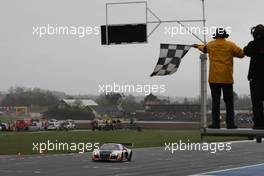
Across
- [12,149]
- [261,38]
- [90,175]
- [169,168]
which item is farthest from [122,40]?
[12,149]

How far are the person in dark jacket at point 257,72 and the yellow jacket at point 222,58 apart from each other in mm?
143

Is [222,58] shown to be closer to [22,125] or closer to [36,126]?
[22,125]

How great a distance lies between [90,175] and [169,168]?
25.4ft

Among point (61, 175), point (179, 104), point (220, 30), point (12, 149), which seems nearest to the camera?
point (220, 30)

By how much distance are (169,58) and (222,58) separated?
0.54 m

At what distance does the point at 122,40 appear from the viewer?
243 inches

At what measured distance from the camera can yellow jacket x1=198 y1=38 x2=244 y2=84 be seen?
6363mm

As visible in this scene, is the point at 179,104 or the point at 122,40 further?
the point at 179,104

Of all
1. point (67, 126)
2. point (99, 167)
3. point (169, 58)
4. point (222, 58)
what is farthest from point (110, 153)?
point (67, 126)

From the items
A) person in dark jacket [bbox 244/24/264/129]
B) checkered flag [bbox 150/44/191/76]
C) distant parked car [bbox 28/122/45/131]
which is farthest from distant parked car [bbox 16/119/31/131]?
person in dark jacket [bbox 244/24/264/129]

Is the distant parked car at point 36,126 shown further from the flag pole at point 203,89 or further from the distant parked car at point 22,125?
the flag pole at point 203,89

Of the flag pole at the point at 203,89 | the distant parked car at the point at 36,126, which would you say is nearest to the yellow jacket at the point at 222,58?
the flag pole at the point at 203,89

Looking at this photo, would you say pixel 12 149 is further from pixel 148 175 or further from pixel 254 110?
pixel 254 110

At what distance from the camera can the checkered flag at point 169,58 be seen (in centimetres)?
644
